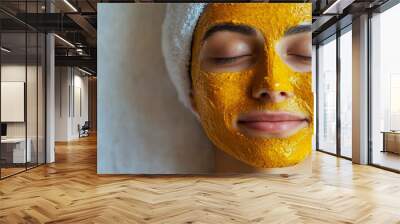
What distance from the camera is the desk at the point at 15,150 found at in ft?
22.8

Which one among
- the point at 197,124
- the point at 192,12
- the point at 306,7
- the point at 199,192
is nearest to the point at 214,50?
the point at 192,12

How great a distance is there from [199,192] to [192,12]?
2.85m

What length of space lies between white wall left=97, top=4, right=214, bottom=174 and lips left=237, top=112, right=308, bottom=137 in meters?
0.82

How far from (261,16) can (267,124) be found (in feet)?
5.34

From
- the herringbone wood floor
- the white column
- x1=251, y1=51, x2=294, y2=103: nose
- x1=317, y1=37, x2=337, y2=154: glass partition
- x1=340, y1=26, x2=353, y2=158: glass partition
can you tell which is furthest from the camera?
x1=317, y1=37, x2=337, y2=154: glass partition

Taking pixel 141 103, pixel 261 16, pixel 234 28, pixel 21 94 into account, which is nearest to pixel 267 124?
pixel 234 28

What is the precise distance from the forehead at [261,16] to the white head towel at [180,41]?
0.31 metres

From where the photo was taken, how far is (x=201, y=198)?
4.84m

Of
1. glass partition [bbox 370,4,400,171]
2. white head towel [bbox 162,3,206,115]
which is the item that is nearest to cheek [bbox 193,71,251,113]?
white head towel [bbox 162,3,206,115]

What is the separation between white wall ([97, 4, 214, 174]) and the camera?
6047mm

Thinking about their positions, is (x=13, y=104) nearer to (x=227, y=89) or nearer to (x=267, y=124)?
(x=227, y=89)

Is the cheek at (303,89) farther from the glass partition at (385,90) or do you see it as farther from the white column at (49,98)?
the white column at (49,98)

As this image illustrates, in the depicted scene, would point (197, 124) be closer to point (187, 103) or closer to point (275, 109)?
point (187, 103)

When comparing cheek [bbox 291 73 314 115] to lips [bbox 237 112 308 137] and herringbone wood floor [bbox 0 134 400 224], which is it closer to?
lips [bbox 237 112 308 137]
